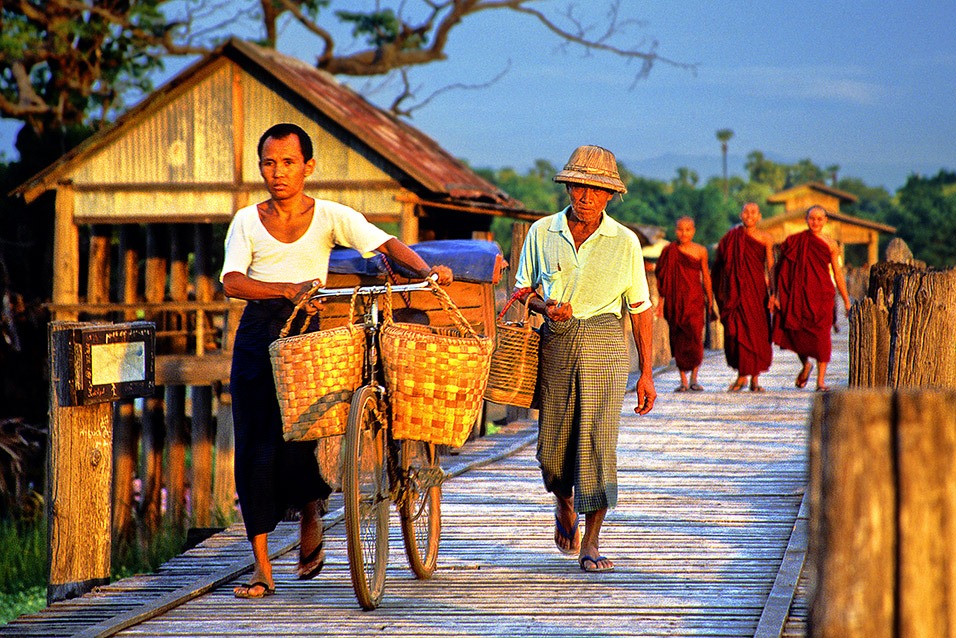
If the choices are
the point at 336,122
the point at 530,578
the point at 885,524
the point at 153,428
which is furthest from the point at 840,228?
the point at 885,524

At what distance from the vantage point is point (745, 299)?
452 inches

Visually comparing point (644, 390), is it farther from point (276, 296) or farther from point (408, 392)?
point (276, 296)

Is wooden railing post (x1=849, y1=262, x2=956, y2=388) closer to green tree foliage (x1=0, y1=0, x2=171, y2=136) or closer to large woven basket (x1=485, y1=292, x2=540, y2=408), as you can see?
large woven basket (x1=485, y1=292, x2=540, y2=408)

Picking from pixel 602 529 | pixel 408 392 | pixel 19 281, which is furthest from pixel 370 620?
pixel 19 281

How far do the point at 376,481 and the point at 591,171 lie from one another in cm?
155

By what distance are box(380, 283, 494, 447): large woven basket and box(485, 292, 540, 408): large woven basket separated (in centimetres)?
69

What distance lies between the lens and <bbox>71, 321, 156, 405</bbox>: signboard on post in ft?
15.9

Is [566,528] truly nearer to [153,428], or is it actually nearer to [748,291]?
[748,291]

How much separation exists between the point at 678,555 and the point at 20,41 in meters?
14.6

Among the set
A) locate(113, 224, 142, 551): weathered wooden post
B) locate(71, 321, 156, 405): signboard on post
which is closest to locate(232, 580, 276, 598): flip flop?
locate(71, 321, 156, 405): signboard on post

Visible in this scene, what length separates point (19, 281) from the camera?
56.4ft

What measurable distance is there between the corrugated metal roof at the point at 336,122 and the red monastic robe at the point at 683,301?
3.60 meters

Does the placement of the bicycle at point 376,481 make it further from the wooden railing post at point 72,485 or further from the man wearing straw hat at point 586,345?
the wooden railing post at point 72,485

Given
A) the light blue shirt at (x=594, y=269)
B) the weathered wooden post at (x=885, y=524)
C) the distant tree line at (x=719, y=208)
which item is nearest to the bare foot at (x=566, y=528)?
the light blue shirt at (x=594, y=269)
